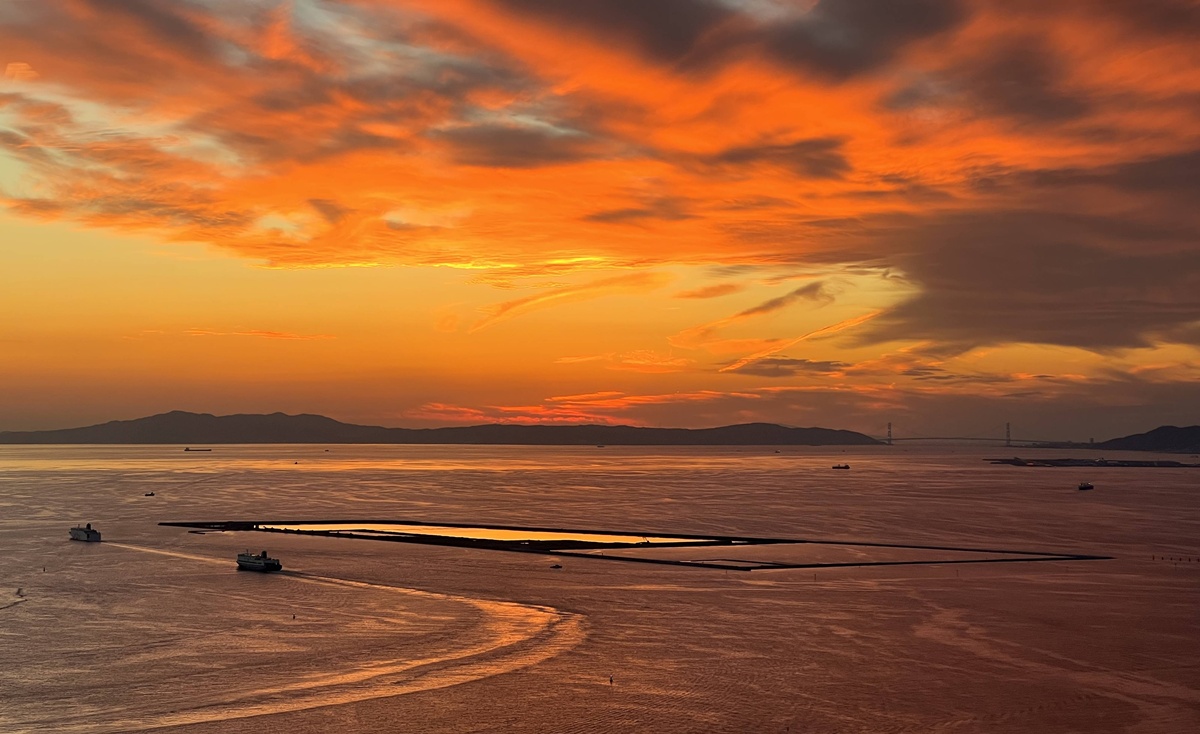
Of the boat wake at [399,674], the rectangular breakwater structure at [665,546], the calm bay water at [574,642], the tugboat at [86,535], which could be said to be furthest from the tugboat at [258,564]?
the tugboat at [86,535]

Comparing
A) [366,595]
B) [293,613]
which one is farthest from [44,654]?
[366,595]

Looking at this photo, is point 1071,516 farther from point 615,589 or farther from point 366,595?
point 366,595

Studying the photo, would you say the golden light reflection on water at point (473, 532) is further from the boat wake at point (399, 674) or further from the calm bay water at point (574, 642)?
the boat wake at point (399, 674)

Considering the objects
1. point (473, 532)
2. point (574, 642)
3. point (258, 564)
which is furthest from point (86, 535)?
point (574, 642)

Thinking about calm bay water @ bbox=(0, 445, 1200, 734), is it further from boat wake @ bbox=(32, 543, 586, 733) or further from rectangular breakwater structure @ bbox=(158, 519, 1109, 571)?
rectangular breakwater structure @ bbox=(158, 519, 1109, 571)

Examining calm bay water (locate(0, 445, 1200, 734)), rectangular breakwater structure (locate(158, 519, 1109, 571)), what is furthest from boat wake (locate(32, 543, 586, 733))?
rectangular breakwater structure (locate(158, 519, 1109, 571))

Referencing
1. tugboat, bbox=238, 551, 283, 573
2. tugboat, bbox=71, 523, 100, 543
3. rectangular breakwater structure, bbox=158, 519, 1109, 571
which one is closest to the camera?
tugboat, bbox=238, 551, 283, 573

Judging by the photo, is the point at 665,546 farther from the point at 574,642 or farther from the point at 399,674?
the point at 399,674
